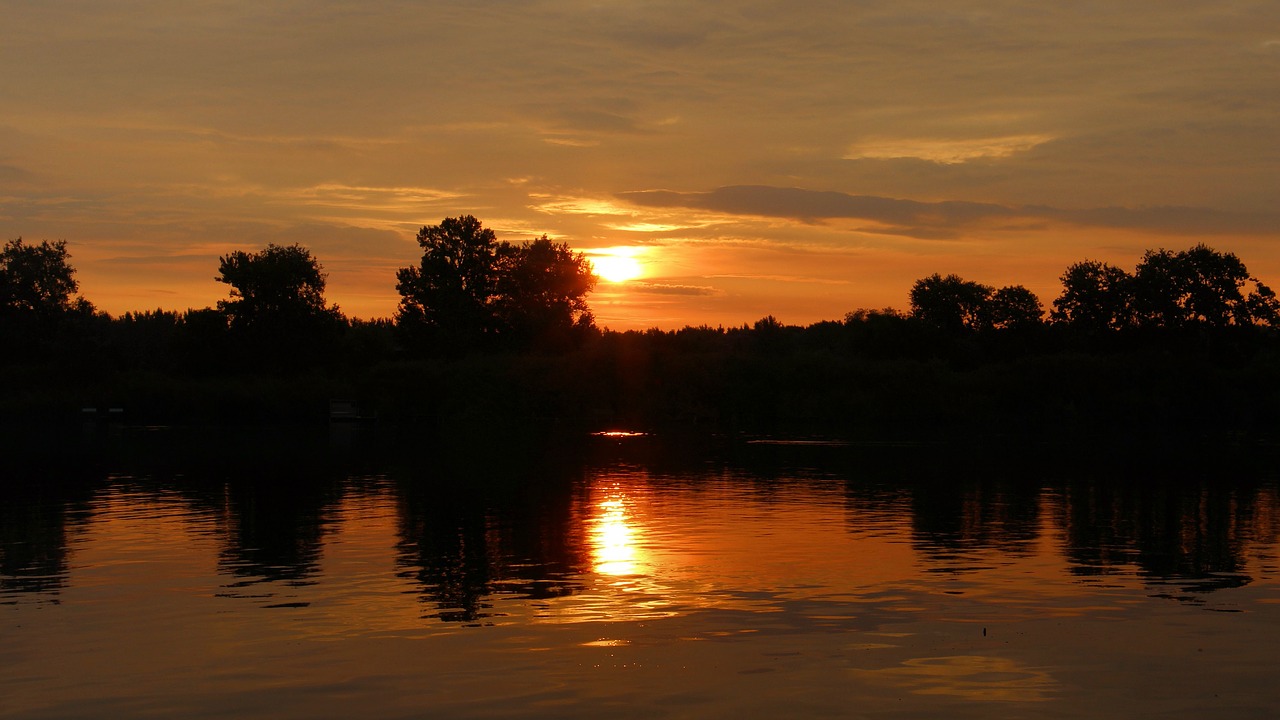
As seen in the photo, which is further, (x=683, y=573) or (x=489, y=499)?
(x=489, y=499)

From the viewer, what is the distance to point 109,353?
376 ft

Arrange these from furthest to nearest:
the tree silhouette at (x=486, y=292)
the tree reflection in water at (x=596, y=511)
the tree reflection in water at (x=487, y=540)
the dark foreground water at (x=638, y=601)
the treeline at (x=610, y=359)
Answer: the tree silhouette at (x=486, y=292), the treeline at (x=610, y=359), the tree reflection in water at (x=596, y=511), the tree reflection in water at (x=487, y=540), the dark foreground water at (x=638, y=601)

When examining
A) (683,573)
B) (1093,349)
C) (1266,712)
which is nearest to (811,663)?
(1266,712)

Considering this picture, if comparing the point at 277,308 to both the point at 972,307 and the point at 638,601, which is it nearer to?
the point at 972,307

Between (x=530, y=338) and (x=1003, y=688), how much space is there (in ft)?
344

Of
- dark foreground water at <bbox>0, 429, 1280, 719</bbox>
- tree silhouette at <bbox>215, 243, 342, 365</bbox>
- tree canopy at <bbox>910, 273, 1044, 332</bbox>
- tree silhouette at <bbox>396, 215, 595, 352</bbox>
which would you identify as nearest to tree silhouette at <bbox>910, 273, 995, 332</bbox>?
tree canopy at <bbox>910, 273, 1044, 332</bbox>

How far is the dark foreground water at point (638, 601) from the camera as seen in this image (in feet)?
48.4

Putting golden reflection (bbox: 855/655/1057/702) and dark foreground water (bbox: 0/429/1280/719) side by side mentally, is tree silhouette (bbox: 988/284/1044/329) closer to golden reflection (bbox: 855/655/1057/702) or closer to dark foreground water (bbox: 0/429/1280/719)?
dark foreground water (bbox: 0/429/1280/719)

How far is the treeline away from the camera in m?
101

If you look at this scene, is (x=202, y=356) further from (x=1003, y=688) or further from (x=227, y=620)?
(x=1003, y=688)

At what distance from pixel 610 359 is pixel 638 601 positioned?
88.0 meters

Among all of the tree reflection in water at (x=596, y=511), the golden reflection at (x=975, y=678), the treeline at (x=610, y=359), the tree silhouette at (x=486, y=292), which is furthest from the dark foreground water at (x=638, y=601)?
the tree silhouette at (x=486, y=292)

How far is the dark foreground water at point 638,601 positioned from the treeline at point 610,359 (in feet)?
182

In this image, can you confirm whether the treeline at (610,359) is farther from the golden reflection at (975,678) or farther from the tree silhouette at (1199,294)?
the golden reflection at (975,678)
